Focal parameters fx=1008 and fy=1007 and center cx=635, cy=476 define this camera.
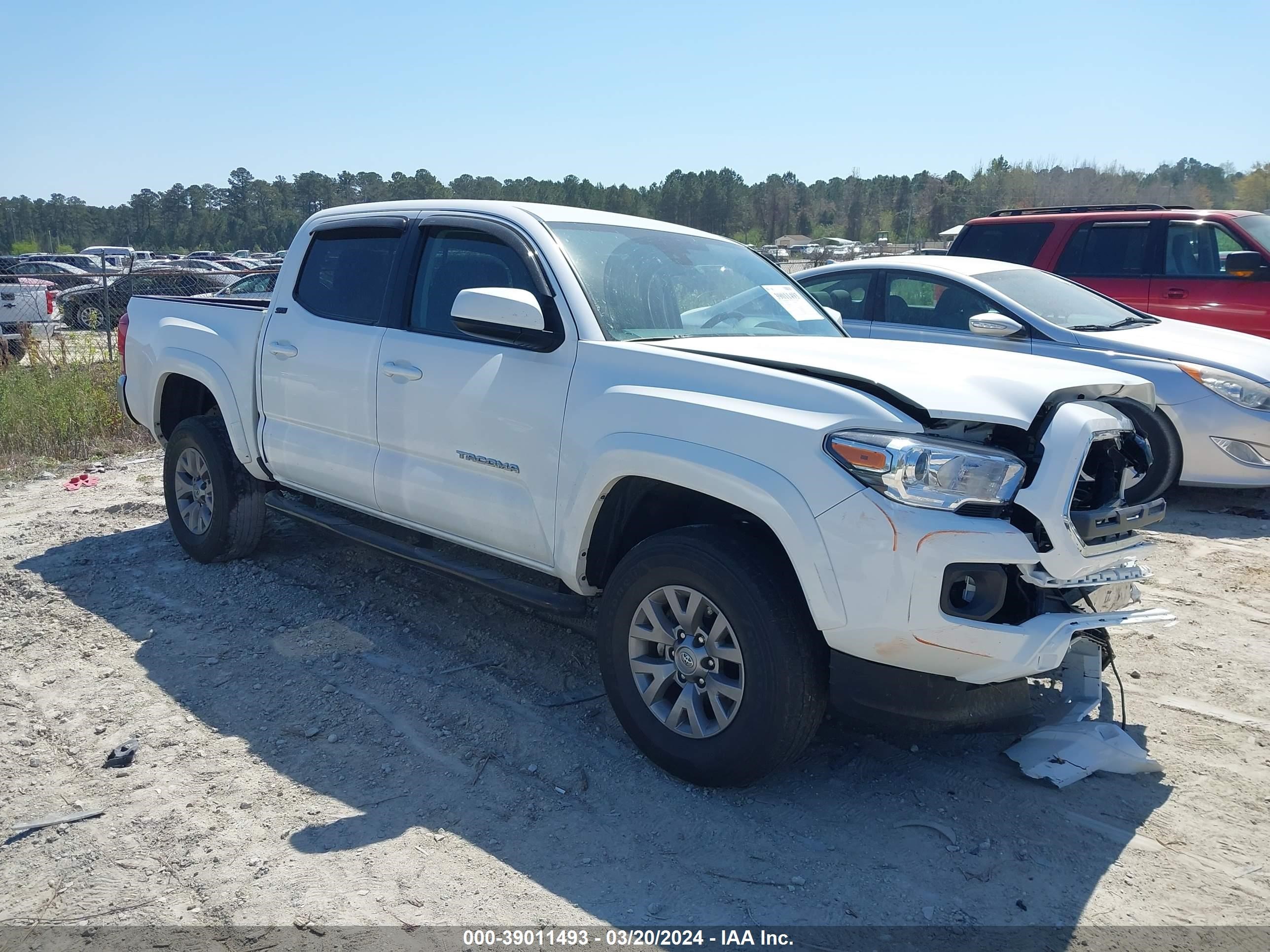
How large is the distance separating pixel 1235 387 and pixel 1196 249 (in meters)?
2.88

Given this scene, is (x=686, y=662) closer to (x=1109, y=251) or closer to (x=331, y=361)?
(x=331, y=361)

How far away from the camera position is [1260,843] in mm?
3184

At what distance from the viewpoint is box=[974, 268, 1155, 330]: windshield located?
726 centimetres

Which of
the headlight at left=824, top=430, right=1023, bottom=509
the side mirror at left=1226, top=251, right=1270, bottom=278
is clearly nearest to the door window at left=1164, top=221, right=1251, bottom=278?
the side mirror at left=1226, top=251, right=1270, bottom=278

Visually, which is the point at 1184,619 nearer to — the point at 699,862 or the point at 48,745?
the point at 699,862

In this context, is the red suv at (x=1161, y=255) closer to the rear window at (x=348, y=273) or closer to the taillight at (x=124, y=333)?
the rear window at (x=348, y=273)

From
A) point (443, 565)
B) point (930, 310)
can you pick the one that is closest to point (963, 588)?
point (443, 565)

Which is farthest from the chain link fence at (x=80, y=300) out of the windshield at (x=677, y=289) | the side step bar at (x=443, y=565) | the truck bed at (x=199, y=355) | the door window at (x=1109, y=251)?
the door window at (x=1109, y=251)

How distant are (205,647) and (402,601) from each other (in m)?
1.00

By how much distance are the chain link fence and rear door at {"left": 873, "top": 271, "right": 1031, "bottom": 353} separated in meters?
4.62

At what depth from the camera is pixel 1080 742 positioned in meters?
3.63

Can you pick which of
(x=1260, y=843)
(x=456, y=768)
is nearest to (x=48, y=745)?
(x=456, y=768)

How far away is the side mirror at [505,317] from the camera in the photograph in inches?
148

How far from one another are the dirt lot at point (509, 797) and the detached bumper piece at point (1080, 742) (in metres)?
0.06
